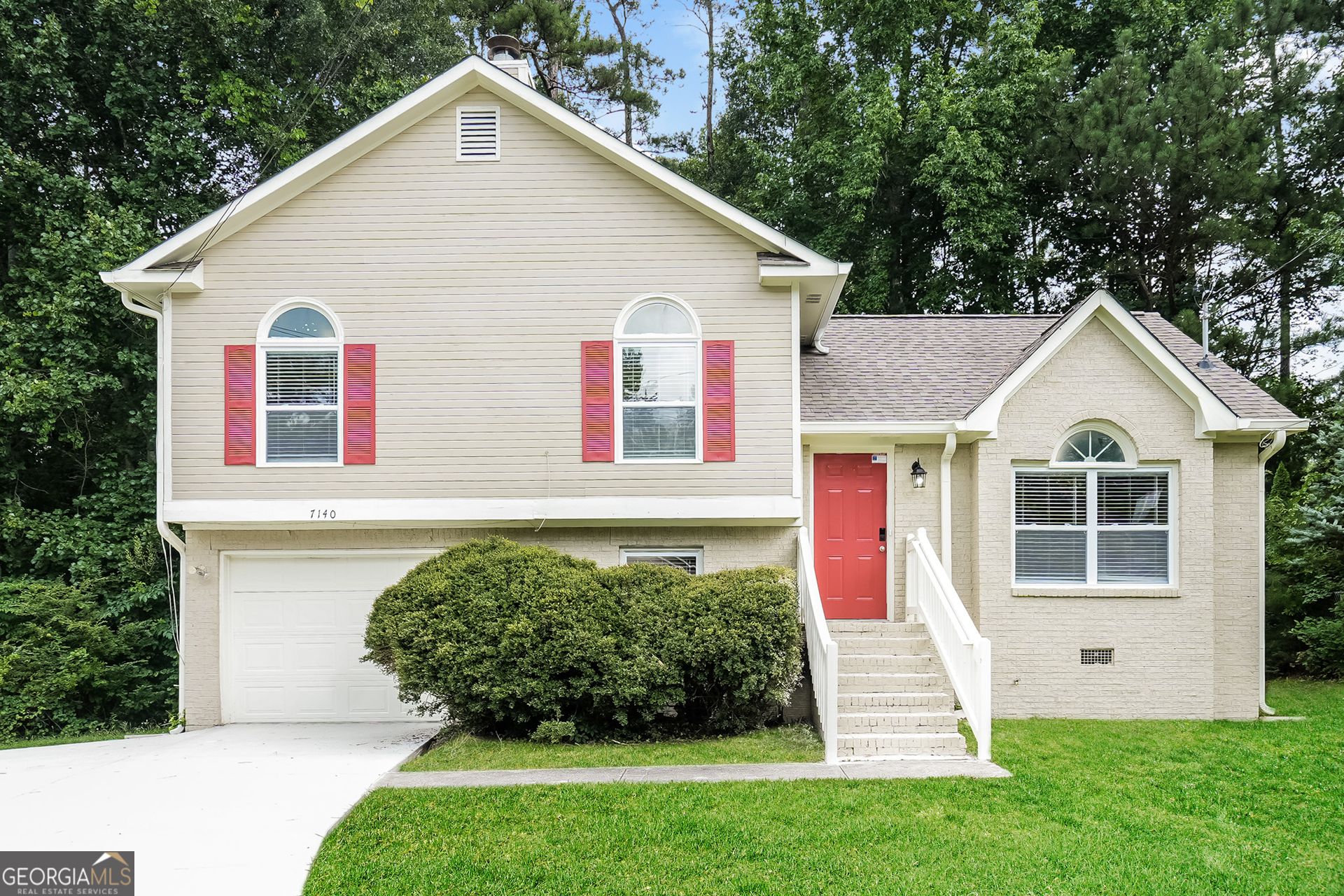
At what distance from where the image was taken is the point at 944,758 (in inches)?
297

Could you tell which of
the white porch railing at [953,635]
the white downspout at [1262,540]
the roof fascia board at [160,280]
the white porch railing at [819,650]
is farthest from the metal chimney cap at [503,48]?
the white downspout at [1262,540]

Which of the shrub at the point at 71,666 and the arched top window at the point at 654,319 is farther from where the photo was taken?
the shrub at the point at 71,666

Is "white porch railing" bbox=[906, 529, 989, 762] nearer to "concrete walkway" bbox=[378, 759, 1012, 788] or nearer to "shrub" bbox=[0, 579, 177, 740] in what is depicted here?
"concrete walkway" bbox=[378, 759, 1012, 788]

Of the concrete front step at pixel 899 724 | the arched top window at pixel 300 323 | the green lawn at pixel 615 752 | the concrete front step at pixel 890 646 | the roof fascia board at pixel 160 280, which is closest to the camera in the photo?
the green lawn at pixel 615 752

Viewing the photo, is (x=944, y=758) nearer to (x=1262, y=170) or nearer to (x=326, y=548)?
(x=326, y=548)

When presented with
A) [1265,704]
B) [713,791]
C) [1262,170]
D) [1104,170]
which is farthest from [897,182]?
[713,791]

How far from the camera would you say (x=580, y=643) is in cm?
793

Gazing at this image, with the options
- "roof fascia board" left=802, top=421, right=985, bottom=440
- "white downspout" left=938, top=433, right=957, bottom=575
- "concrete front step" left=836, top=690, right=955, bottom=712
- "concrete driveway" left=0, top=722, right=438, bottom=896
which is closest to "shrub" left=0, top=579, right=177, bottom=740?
"concrete driveway" left=0, top=722, right=438, bottom=896

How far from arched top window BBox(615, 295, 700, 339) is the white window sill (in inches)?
201

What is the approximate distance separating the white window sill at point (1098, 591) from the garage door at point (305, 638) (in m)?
7.29

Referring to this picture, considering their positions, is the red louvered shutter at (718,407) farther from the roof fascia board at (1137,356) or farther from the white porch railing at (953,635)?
the roof fascia board at (1137,356)

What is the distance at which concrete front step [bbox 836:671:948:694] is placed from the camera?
331 inches

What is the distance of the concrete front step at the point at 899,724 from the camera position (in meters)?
7.89

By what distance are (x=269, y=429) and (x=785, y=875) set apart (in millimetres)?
7450
